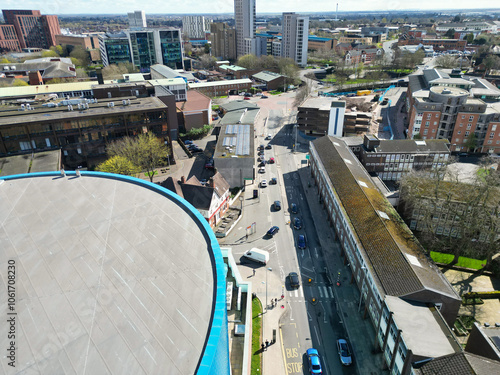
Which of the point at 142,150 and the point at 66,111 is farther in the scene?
the point at 66,111

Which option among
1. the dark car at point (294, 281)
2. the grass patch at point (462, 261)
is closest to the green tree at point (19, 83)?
the dark car at point (294, 281)

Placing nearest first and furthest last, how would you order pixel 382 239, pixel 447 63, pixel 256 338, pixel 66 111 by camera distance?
pixel 256 338 < pixel 382 239 < pixel 66 111 < pixel 447 63

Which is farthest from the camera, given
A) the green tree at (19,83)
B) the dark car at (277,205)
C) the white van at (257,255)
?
the green tree at (19,83)

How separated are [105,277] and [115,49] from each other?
566 ft

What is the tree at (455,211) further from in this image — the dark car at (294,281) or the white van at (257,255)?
the white van at (257,255)

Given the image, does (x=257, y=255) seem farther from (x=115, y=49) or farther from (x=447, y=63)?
(x=447, y=63)

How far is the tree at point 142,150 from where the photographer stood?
65125 millimetres

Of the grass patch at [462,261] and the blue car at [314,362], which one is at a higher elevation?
the blue car at [314,362]

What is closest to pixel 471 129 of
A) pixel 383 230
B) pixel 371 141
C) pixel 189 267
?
pixel 371 141

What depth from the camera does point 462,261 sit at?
1889 inches

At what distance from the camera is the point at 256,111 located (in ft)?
345

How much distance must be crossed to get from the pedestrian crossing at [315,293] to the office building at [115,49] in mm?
159927

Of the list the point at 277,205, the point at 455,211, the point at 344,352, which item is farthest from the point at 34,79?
the point at 455,211

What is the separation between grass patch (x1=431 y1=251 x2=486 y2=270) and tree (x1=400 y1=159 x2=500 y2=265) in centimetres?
86
